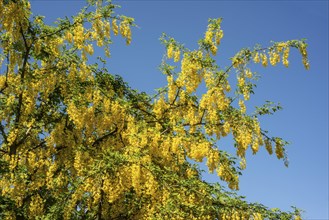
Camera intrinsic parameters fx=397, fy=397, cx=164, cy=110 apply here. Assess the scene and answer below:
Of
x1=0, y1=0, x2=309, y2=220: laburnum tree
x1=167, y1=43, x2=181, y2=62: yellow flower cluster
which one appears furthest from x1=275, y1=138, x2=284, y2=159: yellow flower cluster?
x1=167, y1=43, x2=181, y2=62: yellow flower cluster

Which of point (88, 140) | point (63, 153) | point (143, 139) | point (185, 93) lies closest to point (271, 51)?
point (185, 93)

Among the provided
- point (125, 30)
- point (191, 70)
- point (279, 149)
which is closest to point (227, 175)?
point (279, 149)

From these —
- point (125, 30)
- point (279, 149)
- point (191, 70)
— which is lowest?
point (279, 149)

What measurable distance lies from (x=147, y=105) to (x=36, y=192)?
402cm

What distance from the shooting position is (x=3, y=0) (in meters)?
9.15

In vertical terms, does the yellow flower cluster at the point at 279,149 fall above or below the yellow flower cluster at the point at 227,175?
above

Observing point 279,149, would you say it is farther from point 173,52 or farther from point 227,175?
point 173,52

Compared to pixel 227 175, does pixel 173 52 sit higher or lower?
higher

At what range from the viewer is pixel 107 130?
11.3 meters

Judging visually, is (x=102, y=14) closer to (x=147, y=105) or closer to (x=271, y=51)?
(x=147, y=105)

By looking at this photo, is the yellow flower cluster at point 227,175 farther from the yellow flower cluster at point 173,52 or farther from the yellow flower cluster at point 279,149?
the yellow flower cluster at point 173,52

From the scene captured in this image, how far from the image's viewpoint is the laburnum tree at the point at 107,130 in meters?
8.66

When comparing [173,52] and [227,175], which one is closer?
[227,175]

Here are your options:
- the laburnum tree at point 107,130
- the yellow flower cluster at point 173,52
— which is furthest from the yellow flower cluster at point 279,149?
the yellow flower cluster at point 173,52
